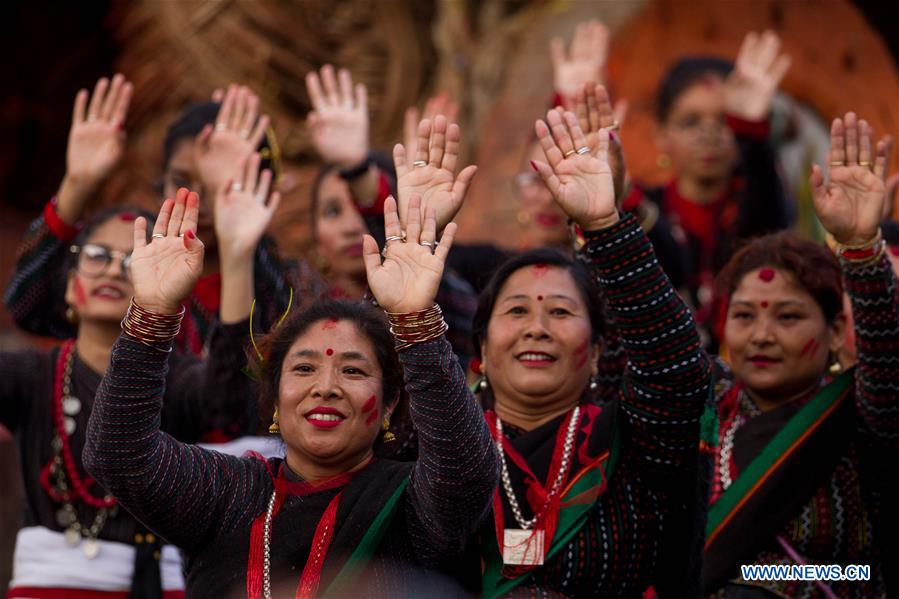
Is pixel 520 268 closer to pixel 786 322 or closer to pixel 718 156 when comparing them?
pixel 786 322

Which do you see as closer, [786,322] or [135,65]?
[786,322]

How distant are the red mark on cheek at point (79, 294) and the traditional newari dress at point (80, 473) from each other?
163mm

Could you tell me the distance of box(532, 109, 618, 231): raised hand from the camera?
2.96 m

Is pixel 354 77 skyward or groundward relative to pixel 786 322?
skyward

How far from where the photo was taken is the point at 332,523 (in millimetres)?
2795

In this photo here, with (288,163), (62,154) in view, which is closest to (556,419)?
(288,163)

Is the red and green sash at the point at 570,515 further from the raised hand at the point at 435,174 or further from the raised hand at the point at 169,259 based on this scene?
the raised hand at the point at 169,259

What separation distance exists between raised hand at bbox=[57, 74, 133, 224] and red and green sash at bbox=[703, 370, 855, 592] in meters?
2.05

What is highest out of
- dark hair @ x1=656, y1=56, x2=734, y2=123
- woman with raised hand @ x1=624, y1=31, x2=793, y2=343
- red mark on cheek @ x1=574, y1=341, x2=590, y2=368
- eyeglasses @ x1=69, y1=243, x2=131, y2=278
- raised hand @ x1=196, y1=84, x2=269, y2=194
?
dark hair @ x1=656, y1=56, x2=734, y2=123

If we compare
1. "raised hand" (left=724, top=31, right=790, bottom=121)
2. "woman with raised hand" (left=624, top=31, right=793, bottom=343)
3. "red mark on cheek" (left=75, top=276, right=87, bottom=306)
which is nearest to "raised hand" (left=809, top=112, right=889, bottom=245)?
"woman with raised hand" (left=624, top=31, right=793, bottom=343)

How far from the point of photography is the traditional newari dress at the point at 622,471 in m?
2.93

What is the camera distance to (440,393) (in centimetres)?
266

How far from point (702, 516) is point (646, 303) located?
520 mm

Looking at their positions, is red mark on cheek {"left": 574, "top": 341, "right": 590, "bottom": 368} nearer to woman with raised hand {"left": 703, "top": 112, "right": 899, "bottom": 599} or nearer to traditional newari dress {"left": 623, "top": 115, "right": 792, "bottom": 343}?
woman with raised hand {"left": 703, "top": 112, "right": 899, "bottom": 599}
